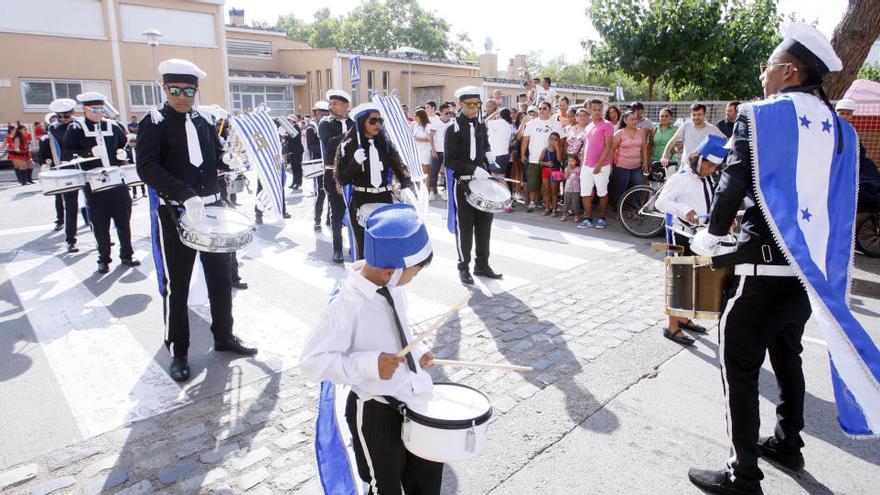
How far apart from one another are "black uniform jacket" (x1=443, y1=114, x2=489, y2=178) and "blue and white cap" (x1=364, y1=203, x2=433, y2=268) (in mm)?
4615

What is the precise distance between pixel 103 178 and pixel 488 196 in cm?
474

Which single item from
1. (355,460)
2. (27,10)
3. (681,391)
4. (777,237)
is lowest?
(681,391)

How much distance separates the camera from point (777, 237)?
2.67 m

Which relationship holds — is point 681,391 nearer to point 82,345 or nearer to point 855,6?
point 82,345

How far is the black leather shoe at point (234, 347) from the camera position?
483cm

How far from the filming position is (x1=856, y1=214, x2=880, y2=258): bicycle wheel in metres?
8.02

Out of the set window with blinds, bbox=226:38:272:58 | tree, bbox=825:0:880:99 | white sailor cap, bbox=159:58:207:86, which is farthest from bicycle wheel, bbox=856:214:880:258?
window with blinds, bbox=226:38:272:58

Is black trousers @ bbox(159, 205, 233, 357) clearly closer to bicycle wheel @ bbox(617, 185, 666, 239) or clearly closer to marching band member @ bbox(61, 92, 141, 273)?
marching band member @ bbox(61, 92, 141, 273)

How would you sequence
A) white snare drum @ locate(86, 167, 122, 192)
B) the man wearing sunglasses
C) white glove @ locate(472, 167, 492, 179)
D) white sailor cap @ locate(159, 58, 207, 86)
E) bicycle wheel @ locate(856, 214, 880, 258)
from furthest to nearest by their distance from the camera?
bicycle wheel @ locate(856, 214, 880, 258) → the man wearing sunglasses → white snare drum @ locate(86, 167, 122, 192) → white glove @ locate(472, 167, 492, 179) → white sailor cap @ locate(159, 58, 207, 86)

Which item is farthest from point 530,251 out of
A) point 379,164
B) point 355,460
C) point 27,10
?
point 27,10

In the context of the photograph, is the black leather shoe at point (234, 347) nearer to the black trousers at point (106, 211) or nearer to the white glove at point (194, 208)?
the white glove at point (194, 208)

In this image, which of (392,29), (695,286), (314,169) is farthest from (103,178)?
(392,29)

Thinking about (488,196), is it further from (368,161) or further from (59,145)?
(59,145)

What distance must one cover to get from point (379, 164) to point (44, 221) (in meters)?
8.30
